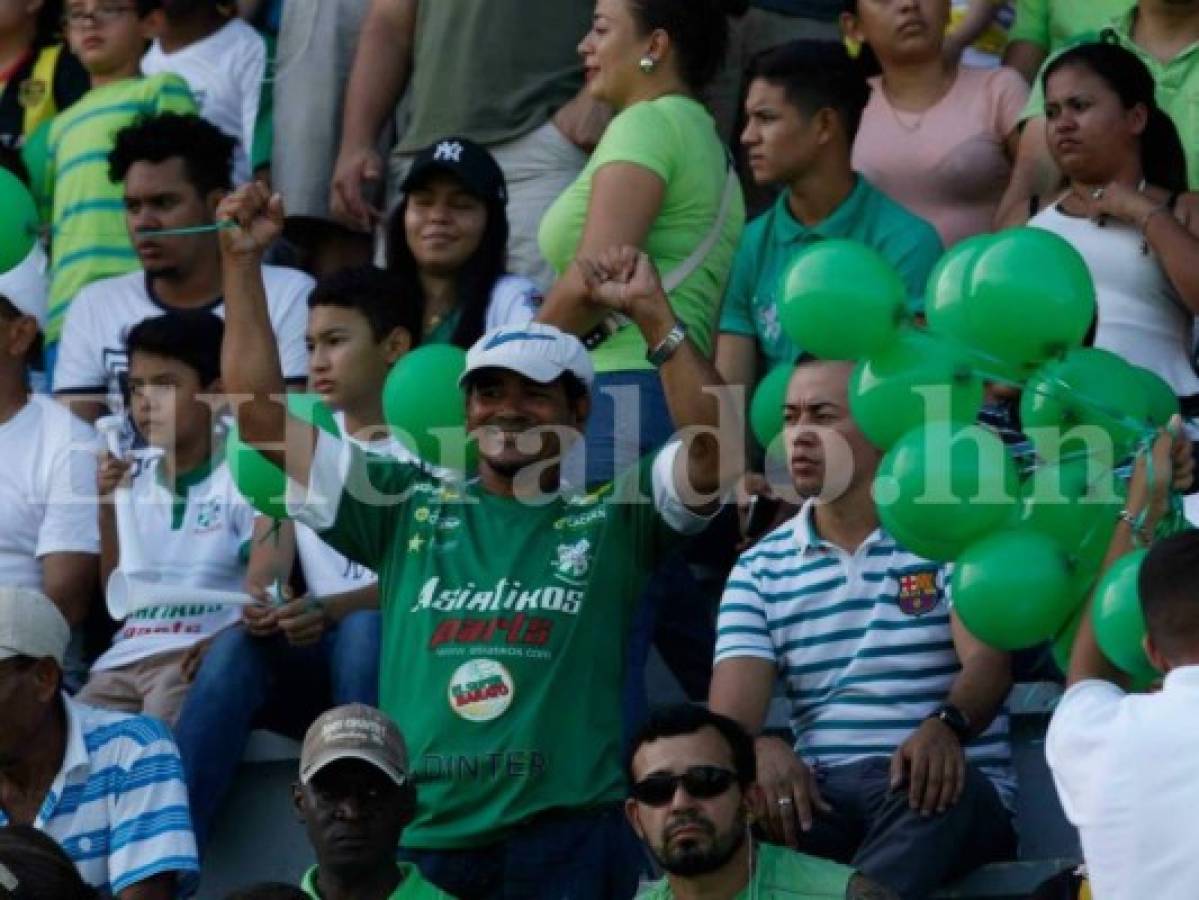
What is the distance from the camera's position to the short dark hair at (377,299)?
28.5 ft

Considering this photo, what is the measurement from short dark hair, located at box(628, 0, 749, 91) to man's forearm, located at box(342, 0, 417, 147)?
160 centimetres

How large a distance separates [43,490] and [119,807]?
1936 millimetres

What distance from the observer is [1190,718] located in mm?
5445

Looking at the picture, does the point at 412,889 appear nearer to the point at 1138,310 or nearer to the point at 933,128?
the point at 1138,310

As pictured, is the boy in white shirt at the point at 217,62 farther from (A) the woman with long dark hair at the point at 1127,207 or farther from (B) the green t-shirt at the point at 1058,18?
(A) the woman with long dark hair at the point at 1127,207

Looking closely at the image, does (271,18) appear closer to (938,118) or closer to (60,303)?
(60,303)

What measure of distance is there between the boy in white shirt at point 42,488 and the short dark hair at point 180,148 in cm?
64

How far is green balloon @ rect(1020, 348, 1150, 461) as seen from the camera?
6641 millimetres

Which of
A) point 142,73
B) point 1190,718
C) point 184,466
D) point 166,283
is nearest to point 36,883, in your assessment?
point 1190,718

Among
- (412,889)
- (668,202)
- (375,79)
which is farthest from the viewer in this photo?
(375,79)

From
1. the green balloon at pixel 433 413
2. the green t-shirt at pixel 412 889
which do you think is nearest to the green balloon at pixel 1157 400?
the green balloon at pixel 433 413

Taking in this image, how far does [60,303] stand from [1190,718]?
5.37 m

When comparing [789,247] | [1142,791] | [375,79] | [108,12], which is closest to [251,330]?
[789,247]

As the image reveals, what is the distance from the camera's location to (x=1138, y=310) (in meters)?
8.16
